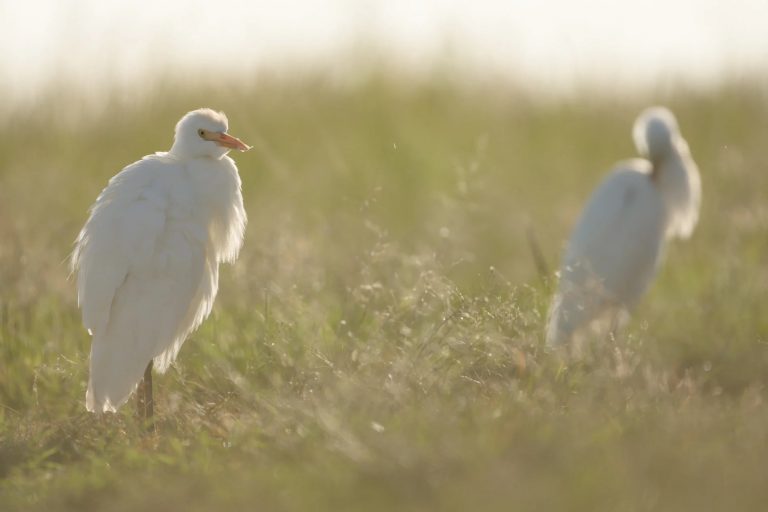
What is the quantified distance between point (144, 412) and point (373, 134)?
4716 millimetres

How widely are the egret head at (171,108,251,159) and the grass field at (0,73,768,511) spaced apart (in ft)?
2.04

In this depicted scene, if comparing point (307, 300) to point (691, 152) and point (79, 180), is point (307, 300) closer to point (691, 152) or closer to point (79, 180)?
point (79, 180)

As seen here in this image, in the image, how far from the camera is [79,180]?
7773 millimetres

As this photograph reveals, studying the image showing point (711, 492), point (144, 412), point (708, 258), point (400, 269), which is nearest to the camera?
point (711, 492)

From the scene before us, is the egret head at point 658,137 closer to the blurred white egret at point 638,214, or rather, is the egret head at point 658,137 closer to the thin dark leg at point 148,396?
the blurred white egret at point 638,214

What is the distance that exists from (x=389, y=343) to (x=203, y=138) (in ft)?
4.10

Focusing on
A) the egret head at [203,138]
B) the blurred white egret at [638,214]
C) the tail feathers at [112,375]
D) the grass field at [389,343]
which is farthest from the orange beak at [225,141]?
the blurred white egret at [638,214]

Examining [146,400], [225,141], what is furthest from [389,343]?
[225,141]

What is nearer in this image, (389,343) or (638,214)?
(389,343)

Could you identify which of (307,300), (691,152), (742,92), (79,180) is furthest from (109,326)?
(742,92)

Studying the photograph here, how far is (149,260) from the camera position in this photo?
4.33 metres

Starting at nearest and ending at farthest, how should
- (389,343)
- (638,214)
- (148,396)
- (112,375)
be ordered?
(389,343) < (112,375) < (148,396) < (638,214)

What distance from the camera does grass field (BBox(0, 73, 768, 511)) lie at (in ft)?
9.78

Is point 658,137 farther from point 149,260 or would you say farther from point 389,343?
point 149,260
